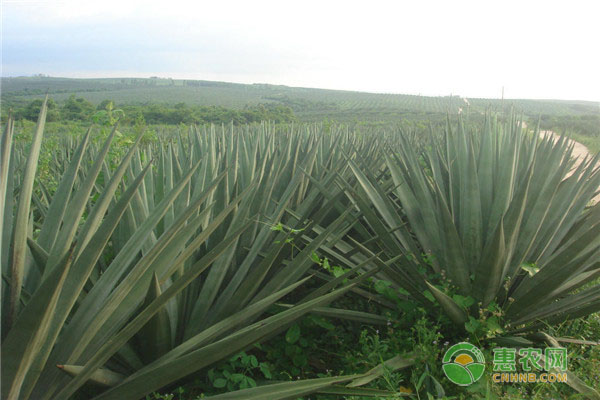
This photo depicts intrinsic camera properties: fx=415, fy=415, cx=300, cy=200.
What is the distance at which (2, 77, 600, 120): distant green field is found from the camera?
1844 inches

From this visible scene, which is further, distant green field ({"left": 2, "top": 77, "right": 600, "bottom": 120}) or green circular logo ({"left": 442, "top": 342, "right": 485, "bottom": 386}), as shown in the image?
distant green field ({"left": 2, "top": 77, "right": 600, "bottom": 120})

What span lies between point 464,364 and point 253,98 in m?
83.4

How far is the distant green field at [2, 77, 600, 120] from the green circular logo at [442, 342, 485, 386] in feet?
107

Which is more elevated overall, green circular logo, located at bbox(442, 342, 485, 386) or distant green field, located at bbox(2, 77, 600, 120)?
distant green field, located at bbox(2, 77, 600, 120)

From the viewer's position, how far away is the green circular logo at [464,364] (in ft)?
5.53

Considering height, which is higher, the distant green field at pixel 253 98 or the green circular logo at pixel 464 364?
the distant green field at pixel 253 98

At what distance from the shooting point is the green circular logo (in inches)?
66.4

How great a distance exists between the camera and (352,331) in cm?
226

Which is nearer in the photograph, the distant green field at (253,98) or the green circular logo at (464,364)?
the green circular logo at (464,364)

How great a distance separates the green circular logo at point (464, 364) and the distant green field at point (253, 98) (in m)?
32.6

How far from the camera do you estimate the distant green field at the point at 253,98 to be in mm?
46825

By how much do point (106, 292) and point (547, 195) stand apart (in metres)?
1.94

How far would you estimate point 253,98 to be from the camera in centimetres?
8194

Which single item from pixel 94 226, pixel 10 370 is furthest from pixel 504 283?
pixel 10 370
